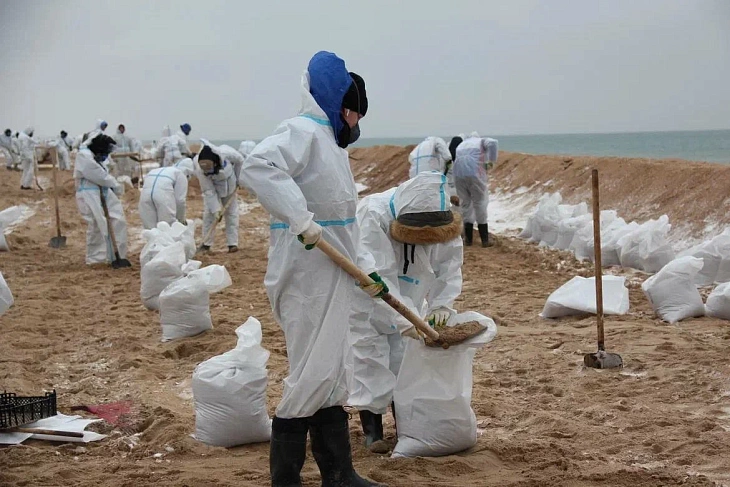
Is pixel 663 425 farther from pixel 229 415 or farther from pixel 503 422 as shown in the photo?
pixel 229 415

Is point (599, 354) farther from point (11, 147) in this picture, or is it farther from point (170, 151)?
point (11, 147)

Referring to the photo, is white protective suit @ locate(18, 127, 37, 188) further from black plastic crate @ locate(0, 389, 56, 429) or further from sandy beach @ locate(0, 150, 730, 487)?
black plastic crate @ locate(0, 389, 56, 429)

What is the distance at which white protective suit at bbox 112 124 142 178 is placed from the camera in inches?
872

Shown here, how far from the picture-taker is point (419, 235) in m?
3.84

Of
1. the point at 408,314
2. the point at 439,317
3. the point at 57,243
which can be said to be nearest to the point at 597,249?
the point at 439,317

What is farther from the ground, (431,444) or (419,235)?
(419,235)

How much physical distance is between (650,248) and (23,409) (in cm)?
615

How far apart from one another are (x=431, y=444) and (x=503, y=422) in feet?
2.38

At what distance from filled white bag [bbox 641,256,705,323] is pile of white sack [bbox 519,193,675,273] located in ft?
6.40

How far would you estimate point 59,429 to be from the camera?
404 cm

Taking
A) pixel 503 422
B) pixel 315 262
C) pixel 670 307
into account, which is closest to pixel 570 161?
pixel 670 307

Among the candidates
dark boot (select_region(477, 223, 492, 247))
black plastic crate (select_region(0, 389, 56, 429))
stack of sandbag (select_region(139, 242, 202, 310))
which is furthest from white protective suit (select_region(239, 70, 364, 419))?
dark boot (select_region(477, 223, 492, 247))

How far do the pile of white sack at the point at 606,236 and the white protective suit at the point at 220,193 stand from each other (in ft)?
13.1

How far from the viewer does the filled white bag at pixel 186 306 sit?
6.34 m
